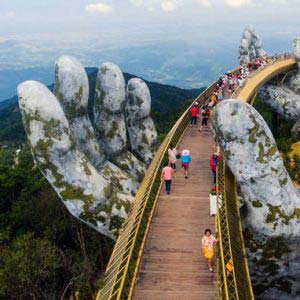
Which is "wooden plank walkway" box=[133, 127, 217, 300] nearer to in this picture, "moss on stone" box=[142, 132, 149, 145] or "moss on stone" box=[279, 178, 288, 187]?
"moss on stone" box=[279, 178, 288, 187]

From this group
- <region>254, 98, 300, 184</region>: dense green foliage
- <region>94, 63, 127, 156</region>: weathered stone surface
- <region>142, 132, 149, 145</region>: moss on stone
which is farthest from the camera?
<region>142, 132, 149, 145</region>: moss on stone

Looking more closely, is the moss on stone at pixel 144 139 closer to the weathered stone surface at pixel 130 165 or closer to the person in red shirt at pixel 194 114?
the weathered stone surface at pixel 130 165

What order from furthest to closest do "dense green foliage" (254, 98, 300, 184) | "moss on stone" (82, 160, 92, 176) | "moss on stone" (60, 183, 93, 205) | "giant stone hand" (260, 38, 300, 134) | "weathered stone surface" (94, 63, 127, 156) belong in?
"giant stone hand" (260, 38, 300, 134), "weathered stone surface" (94, 63, 127, 156), "dense green foliage" (254, 98, 300, 184), "moss on stone" (82, 160, 92, 176), "moss on stone" (60, 183, 93, 205)

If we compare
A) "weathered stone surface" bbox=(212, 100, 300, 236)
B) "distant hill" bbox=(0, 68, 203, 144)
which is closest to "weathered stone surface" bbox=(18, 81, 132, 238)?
"weathered stone surface" bbox=(212, 100, 300, 236)

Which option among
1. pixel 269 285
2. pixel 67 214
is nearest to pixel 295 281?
pixel 269 285

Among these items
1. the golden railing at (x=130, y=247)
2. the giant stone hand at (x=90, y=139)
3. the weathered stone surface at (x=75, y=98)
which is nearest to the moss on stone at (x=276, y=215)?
the golden railing at (x=130, y=247)

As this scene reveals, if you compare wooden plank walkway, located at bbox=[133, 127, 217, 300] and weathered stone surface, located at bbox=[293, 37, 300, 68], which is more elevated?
weathered stone surface, located at bbox=[293, 37, 300, 68]

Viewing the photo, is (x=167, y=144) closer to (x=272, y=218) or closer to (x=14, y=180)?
(x=272, y=218)
